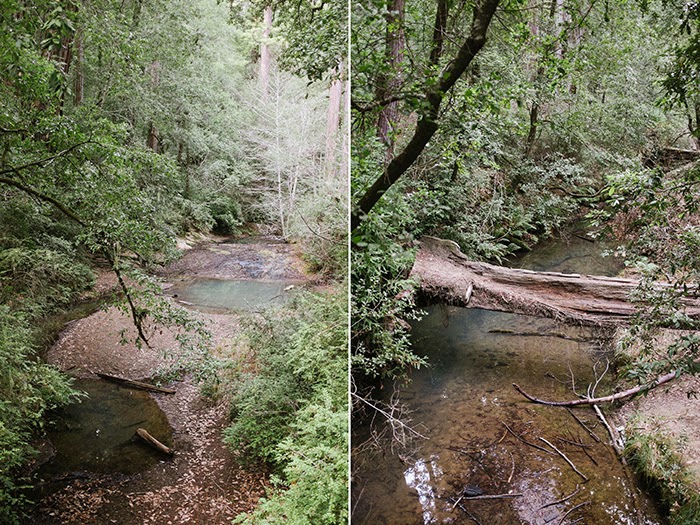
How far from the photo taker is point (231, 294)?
67.2 inches

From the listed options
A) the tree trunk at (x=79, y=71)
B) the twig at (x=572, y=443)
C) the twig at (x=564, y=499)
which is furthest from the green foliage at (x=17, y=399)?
the twig at (x=572, y=443)

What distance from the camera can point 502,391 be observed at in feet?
5.22

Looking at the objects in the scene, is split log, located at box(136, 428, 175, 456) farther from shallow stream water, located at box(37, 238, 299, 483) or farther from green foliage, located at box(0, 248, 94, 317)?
green foliage, located at box(0, 248, 94, 317)

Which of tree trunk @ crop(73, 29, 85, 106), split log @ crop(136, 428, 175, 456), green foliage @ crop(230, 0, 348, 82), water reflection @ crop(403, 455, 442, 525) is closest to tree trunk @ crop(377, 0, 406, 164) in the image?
green foliage @ crop(230, 0, 348, 82)

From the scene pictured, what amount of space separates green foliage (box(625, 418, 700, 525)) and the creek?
0.16 ft

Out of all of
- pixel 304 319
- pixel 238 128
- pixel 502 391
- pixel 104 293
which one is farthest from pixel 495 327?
pixel 104 293

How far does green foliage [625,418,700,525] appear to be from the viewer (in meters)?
1.19

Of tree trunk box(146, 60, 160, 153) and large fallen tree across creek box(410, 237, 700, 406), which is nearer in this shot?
tree trunk box(146, 60, 160, 153)

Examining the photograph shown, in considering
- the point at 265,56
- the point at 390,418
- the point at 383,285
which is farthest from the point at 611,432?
the point at 265,56

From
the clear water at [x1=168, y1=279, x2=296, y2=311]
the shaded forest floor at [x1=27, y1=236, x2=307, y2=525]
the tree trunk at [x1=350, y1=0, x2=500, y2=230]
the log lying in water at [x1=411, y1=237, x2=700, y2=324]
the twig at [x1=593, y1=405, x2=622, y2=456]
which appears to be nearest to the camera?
the tree trunk at [x1=350, y1=0, x2=500, y2=230]

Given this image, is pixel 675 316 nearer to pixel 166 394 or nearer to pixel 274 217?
pixel 274 217

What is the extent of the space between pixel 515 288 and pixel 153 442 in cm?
157

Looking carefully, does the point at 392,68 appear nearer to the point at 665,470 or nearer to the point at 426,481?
the point at 426,481

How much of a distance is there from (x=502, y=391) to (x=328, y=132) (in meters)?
1.06
